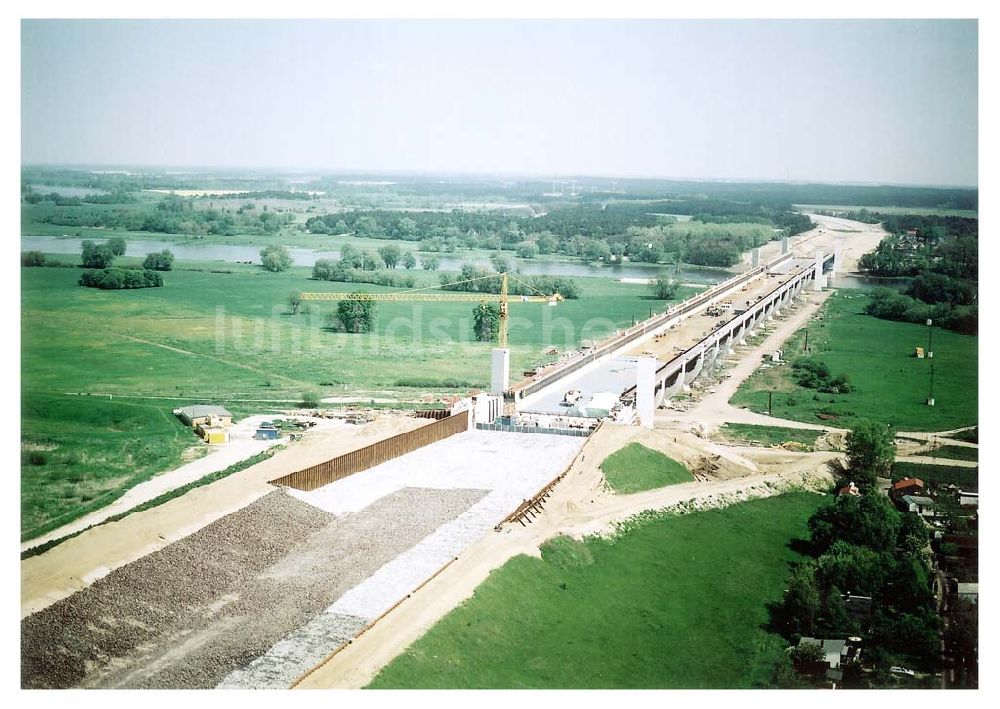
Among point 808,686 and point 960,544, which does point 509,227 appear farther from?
point 808,686

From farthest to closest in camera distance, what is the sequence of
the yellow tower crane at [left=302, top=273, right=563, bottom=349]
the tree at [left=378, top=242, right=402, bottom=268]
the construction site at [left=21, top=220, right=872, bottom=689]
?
the tree at [left=378, top=242, right=402, bottom=268]
the yellow tower crane at [left=302, top=273, right=563, bottom=349]
the construction site at [left=21, top=220, right=872, bottom=689]

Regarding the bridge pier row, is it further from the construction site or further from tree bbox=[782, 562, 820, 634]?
tree bbox=[782, 562, 820, 634]

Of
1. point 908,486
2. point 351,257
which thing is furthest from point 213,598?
point 351,257

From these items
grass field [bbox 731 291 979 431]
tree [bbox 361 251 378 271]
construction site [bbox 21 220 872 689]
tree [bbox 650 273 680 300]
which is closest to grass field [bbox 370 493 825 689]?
construction site [bbox 21 220 872 689]

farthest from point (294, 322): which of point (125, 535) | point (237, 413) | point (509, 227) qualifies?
point (125, 535)

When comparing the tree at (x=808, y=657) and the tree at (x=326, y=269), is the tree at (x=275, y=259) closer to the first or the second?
the tree at (x=326, y=269)

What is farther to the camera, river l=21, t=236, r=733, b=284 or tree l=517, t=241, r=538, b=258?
tree l=517, t=241, r=538, b=258

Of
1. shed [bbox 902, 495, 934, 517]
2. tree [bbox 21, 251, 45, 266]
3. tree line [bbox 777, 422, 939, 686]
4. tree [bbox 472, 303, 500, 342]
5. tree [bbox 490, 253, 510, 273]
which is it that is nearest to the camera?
tree line [bbox 777, 422, 939, 686]

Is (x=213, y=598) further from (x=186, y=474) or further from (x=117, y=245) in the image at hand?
(x=117, y=245)
